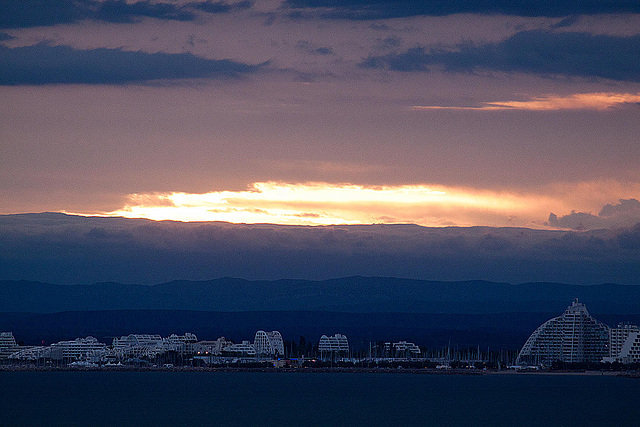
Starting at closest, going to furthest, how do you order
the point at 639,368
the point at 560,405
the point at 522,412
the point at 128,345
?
the point at 522,412 → the point at 560,405 → the point at 639,368 → the point at 128,345

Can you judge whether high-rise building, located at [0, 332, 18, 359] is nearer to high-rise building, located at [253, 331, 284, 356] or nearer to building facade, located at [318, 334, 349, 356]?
high-rise building, located at [253, 331, 284, 356]

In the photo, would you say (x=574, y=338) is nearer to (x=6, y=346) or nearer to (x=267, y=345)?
(x=267, y=345)

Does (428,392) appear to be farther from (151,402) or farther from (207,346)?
(207,346)

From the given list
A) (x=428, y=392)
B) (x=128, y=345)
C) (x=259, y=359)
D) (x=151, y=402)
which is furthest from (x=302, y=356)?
(x=151, y=402)

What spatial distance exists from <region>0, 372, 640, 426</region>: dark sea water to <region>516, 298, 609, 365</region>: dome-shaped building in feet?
38.4

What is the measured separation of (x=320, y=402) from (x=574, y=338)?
63947 mm

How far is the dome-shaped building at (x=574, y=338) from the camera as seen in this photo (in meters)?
146

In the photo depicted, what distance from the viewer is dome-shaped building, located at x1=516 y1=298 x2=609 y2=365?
146500 mm

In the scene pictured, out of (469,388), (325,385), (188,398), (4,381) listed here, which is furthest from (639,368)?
(4,381)

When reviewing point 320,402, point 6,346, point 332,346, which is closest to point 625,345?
point 332,346

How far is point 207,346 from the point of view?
183m

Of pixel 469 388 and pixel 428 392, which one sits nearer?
pixel 428 392

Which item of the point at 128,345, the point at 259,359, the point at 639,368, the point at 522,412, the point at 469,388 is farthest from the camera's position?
the point at 128,345

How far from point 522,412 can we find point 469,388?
33.9 metres
